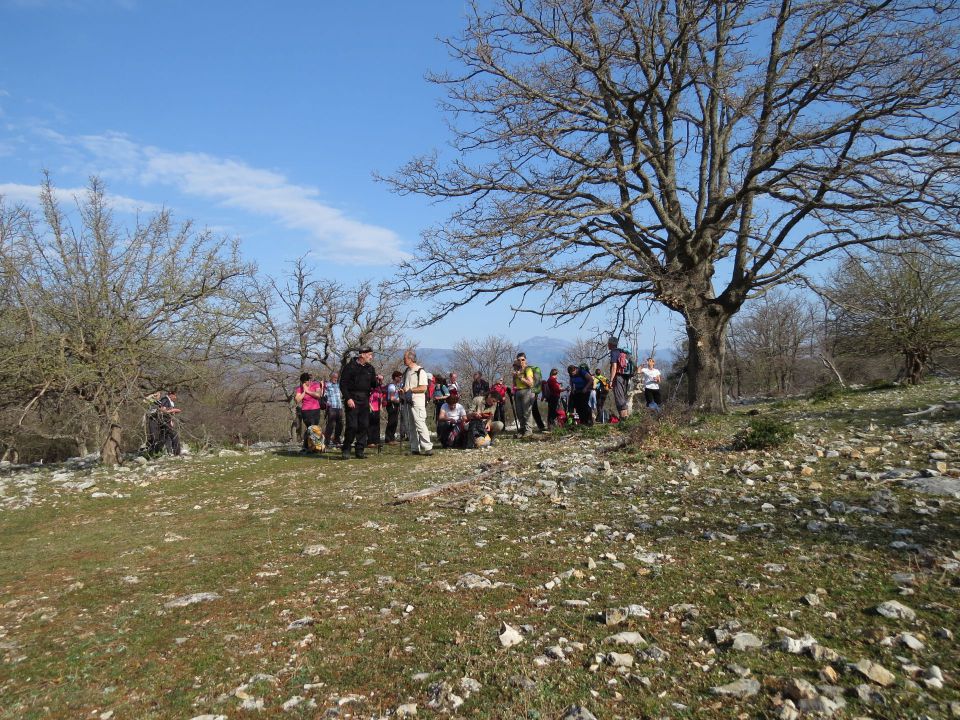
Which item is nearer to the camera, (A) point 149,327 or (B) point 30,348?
(B) point 30,348

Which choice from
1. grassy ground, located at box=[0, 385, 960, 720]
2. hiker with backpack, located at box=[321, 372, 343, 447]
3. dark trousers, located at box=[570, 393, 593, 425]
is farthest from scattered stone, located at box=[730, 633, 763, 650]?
hiker with backpack, located at box=[321, 372, 343, 447]

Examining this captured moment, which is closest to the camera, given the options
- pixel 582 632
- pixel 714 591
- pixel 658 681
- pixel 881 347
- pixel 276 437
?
pixel 658 681

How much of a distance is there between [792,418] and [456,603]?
10.4 m

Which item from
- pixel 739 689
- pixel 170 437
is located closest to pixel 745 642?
pixel 739 689

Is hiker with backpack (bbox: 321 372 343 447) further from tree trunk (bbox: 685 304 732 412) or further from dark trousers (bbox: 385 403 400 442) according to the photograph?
tree trunk (bbox: 685 304 732 412)

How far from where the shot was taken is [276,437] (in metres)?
54.9

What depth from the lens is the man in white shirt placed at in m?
13.3

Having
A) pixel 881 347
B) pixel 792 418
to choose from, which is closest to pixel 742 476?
pixel 792 418

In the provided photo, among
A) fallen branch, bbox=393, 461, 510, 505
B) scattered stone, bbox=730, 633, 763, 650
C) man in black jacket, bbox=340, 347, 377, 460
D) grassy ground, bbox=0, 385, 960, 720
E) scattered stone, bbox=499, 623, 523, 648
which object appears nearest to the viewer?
grassy ground, bbox=0, 385, 960, 720

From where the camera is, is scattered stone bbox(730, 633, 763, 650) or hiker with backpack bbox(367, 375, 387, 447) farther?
hiker with backpack bbox(367, 375, 387, 447)

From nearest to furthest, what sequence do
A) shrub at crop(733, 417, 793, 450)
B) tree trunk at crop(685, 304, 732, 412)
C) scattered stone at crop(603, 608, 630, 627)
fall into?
scattered stone at crop(603, 608, 630, 627) < shrub at crop(733, 417, 793, 450) < tree trunk at crop(685, 304, 732, 412)

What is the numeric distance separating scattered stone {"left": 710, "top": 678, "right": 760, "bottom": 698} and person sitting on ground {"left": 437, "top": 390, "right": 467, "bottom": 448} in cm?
1166

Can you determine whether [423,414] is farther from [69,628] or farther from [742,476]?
[69,628]

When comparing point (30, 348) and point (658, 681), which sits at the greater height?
point (30, 348)
